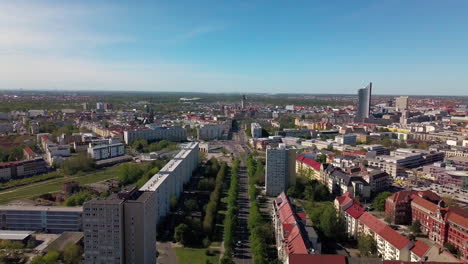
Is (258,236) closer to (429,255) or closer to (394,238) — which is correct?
(394,238)

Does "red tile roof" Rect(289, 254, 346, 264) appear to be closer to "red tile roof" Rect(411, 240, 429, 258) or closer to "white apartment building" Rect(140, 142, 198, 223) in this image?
"red tile roof" Rect(411, 240, 429, 258)

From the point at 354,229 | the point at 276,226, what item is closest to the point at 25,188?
the point at 276,226

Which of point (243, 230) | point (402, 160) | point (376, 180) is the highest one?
point (402, 160)

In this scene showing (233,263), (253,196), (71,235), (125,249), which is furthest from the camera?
(253,196)

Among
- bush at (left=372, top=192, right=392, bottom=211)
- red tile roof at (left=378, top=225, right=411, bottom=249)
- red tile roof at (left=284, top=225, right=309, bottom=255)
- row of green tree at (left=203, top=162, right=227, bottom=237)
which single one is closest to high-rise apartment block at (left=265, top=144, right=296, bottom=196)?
row of green tree at (left=203, top=162, right=227, bottom=237)

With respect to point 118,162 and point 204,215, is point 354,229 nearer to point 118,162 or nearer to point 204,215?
point 204,215

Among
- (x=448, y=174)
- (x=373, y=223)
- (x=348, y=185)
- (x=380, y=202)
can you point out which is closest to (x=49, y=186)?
(x=348, y=185)

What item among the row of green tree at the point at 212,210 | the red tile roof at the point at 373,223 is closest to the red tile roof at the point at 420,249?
the red tile roof at the point at 373,223
